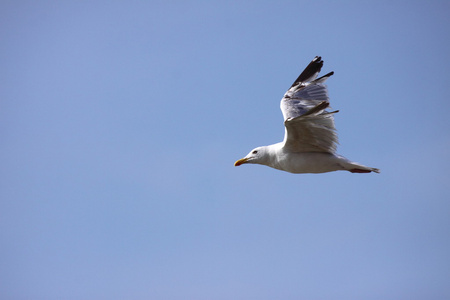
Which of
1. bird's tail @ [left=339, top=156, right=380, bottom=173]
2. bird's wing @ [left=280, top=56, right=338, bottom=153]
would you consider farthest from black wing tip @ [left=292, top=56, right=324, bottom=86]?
bird's tail @ [left=339, top=156, right=380, bottom=173]

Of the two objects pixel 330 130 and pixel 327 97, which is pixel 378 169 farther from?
pixel 327 97

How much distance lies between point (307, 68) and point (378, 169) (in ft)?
13.8

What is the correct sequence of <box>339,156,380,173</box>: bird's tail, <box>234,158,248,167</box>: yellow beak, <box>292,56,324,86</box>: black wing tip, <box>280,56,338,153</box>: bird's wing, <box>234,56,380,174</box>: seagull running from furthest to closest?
1. <box>292,56,324,86</box>: black wing tip
2. <box>234,158,248,167</box>: yellow beak
3. <box>339,156,380,173</box>: bird's tail
4. <box>234,56,380,174</box>: seagull
5. <box>280,56,338,153</box>: bird's wing

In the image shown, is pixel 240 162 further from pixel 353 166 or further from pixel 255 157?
pixel 353 166

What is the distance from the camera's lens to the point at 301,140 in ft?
37.8

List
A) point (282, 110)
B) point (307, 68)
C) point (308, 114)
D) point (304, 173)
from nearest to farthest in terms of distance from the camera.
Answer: point (308, 114) < point (304, 173) < point (282, 110) < point (307, 68)

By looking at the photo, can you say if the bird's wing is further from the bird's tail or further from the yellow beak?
the yellow beak

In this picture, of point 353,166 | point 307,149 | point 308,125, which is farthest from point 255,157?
point 353,166

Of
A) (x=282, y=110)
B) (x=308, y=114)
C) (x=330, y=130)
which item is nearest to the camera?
(x=308, y=114)

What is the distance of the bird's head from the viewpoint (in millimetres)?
12594

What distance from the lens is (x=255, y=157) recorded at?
1280 cm

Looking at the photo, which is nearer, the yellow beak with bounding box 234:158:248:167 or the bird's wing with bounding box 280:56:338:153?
the bird's wing with bounding box 280:56:338:153

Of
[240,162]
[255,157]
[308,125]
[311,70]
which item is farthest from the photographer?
[311,70]

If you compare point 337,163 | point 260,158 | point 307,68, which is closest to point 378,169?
point 337,163
